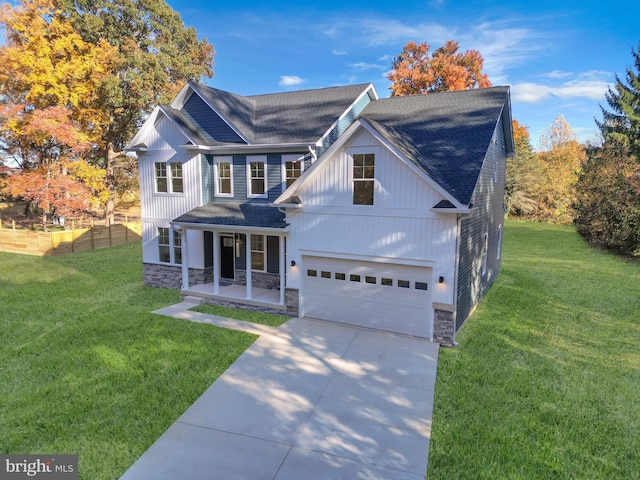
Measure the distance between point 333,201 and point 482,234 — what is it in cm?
585

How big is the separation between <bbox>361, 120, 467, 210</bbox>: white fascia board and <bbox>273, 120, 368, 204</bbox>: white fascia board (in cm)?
34

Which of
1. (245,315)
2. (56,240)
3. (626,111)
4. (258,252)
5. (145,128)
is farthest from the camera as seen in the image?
(626,111)

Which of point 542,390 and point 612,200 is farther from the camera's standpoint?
point 612,200

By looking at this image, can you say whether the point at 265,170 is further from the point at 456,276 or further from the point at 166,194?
the point at 456,276

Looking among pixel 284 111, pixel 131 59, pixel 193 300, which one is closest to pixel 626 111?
pixel 284 111

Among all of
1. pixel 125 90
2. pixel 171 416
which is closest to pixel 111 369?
pixel 171 416

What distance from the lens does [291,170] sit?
1382cm

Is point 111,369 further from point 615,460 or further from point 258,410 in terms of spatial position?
point 615,460

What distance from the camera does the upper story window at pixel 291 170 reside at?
13656 millimetres

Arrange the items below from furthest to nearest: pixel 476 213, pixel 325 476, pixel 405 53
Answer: pixel 405 53
pixel 476 213
pixel 325 476

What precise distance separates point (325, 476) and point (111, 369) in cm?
577

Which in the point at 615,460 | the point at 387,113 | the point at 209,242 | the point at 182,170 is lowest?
the point at 615,460

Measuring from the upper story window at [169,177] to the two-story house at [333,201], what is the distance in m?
0.04

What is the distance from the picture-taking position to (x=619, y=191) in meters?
24.3
